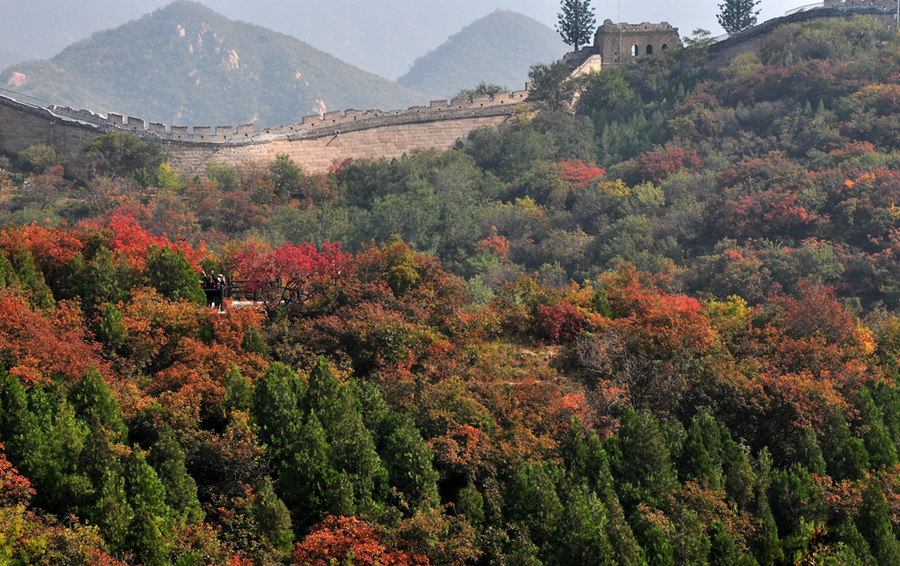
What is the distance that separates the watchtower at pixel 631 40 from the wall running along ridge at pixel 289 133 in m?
5.69

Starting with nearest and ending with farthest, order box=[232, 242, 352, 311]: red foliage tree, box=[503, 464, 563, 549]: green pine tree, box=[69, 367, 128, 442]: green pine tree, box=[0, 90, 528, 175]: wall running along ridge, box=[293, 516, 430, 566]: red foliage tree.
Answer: box=[293, 516, 430, 566]: red foliage tree < box=[69, 367, 128, 442]: green pine tree < box=[503, 464, 563, 549]: green pine tree < box=[232, 242, 352, 311]: red foliage tree < box=[0, 90, 528, 175]: wall running along ridge

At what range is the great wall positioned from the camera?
48719 millimetres

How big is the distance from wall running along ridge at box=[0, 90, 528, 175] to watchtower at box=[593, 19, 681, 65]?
18.7 ft

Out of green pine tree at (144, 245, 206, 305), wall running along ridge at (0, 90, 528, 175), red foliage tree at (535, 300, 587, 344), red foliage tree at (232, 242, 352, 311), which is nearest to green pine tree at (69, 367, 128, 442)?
green pine tree at (144, 245, 206, 305)

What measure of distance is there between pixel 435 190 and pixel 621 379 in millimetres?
23473

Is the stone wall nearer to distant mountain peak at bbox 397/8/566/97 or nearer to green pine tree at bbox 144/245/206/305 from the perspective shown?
green pine tree at bbox 144/245/206/305

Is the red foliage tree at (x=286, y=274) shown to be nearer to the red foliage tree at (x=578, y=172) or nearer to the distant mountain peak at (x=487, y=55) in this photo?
the red foliage tree at (x=578, y=172)

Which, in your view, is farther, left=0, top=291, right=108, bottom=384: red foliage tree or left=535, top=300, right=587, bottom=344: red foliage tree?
left=535, top=300, right=587, bottom=344: red foliage tree

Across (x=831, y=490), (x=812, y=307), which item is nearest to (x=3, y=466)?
(x=831, y=490)

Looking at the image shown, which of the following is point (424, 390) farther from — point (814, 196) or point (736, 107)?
point (736, 107)

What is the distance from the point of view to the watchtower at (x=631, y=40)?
5966 cm

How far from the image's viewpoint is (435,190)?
4841 cm

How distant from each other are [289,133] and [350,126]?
2.80 metres

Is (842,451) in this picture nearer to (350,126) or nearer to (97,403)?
(97,403)
